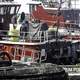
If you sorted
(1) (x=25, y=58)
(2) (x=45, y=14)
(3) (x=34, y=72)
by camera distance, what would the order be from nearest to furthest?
(3) (x=34, y=72), (1) (x=25, y=58), (2) (x=45, y=14)

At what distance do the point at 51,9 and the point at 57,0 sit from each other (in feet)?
18.1

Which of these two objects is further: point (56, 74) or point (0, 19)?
point (0, 19)

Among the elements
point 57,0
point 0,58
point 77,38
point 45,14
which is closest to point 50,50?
point 77,38

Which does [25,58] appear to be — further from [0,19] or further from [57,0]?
[57,0]

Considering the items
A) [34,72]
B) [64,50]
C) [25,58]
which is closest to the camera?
[34,72]

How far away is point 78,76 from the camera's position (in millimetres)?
13781

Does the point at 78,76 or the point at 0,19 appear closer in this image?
the point at 78,76

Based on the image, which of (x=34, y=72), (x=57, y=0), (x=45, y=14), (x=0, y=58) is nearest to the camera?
(x=34, y=72)

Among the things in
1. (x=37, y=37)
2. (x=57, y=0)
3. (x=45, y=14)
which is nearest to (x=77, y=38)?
(x=37, y=37)

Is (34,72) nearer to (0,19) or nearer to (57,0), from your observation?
(0,19)

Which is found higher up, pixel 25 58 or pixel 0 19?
pixel 0 19

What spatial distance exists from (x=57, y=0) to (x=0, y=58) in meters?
19.1

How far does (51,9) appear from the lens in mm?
26766

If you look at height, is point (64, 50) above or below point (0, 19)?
below
